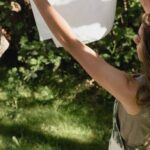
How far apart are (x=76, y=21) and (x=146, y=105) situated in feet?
2.08

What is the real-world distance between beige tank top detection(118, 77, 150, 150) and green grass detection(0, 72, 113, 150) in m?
1.50

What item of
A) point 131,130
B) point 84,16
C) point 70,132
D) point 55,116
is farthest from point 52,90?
point 131,130

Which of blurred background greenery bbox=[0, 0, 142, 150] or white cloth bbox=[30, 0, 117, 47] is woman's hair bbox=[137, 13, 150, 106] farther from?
blurred background greenery bbox=[0, 0, 142, 150]

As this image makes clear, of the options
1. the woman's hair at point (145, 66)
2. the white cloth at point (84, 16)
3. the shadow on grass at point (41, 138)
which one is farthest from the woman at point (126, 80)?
the shadow on grass at point (41, 138)

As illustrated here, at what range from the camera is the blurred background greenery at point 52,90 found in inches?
144

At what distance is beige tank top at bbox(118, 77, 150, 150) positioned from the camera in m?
1.91

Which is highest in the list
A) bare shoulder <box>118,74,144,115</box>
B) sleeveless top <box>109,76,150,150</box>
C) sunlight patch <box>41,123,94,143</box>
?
bare shoulder <box>118,74,144,115</box>

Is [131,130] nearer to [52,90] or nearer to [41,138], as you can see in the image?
[41,138]

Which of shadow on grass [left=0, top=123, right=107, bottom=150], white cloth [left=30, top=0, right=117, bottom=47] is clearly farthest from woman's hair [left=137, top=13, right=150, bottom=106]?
shadow on grass [left=0, top=123, right=107, bottom=150]

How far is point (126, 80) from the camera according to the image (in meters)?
1.84

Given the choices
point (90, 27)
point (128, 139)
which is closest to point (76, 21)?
point (90, 27)

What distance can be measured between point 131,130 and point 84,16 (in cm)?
58

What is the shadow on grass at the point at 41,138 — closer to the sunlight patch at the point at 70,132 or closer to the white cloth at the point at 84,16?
the sunlight patch at the point at 70,132

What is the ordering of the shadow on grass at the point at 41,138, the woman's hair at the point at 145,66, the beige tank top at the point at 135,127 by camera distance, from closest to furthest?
the woman's hair at the point at 145,66
the beige tank top at the point at 135,127
the shadow on grass at the point at 41,138
